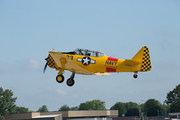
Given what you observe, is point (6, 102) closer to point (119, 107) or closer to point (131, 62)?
point (119, 107)

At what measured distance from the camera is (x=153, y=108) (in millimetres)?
96875

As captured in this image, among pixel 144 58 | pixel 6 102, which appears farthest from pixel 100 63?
pixel 6 102

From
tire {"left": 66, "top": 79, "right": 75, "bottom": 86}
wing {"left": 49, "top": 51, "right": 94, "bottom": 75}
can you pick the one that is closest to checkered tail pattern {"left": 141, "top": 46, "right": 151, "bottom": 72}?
wing {"left": 49, "top": 51, "right": 94, "bottom": 75}

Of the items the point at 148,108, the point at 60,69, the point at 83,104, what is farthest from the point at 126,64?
the point at 83,104

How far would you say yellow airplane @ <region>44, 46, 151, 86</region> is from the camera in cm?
2225

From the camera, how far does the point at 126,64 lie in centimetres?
2228

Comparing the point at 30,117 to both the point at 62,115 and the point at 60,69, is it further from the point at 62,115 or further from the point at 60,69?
the point at 60,69

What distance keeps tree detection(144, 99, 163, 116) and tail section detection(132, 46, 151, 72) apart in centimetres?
7408

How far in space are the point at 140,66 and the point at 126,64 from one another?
45.5 inches

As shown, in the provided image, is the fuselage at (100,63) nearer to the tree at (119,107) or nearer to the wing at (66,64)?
the wing at (66,64)

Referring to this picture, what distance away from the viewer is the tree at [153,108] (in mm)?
94550

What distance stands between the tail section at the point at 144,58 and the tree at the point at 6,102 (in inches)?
2152

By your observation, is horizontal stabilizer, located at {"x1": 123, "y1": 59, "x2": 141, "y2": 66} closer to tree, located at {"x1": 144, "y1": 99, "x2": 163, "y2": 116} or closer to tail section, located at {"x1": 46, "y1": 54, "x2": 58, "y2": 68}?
tail section, located at {"x1": 46, "y1": 54, "x2": 58, "y2": 68}

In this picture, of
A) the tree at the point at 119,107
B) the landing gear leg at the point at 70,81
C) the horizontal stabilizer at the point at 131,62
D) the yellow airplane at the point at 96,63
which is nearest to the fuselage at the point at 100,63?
the yellow airplane at the point at 96,63
